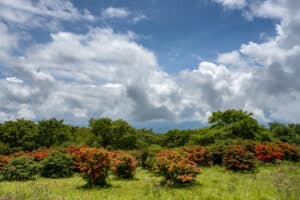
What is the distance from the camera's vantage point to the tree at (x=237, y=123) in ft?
103

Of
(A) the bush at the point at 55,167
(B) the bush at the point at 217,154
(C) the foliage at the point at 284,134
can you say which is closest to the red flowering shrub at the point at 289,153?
(B) the bush at the point at 217,154

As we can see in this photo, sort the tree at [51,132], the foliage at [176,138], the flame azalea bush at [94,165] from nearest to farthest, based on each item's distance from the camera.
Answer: the flame azalea bush at [94,165] < the tree at [51,132] < the foliage at [176,138]

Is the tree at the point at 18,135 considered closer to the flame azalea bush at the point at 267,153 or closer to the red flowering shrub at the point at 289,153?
the flame azalea bush at the point at 267,153

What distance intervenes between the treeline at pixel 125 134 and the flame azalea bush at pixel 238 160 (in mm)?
4034

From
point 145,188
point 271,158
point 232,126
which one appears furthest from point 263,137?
point 145,188

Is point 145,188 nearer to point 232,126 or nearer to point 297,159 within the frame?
point 297,159

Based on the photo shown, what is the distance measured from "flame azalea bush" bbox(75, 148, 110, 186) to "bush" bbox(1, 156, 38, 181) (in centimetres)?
609

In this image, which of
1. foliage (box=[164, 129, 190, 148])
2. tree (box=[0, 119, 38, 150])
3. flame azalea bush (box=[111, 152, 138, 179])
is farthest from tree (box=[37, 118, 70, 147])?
flame azalea bush (box=[111, 152, 138, 179])

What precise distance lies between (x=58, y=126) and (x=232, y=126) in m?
25.0

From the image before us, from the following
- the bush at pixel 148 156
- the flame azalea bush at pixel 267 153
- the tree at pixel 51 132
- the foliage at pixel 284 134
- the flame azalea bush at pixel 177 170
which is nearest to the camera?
the flame azalea bush at pixel 177 170

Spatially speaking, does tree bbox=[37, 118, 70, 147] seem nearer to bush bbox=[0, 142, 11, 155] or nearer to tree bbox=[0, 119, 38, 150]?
Result: tree bbox=[0, 119, 38, 150]

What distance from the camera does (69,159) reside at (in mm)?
19828

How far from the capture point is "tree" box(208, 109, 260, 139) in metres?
31.5

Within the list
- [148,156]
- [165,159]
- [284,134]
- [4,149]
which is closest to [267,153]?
[148,156]
